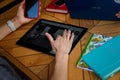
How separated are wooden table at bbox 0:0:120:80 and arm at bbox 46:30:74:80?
0.02 metres

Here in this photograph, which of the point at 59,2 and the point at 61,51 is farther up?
the point at 59,2

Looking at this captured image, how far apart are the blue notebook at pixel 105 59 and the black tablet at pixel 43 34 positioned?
0.13 meters

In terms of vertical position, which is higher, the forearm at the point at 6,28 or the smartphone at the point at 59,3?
the smartphone at the point at 59,3

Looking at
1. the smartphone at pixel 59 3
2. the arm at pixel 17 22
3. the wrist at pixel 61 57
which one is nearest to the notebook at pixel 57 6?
the smartphone at pixel 59 3

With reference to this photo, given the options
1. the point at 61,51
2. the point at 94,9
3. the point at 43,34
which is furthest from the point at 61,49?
the point at 94,9

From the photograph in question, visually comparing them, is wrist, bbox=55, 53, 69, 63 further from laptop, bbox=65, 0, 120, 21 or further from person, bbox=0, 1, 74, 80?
laptop, bbox=65, 0, 120, 21

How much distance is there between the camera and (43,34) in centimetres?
101

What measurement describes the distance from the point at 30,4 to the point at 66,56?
0.35 meters

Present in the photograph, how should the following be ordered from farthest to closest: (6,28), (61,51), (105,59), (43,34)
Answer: (6,28)
(43,34)
(61,51)
(105,59)

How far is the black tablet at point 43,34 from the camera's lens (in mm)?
959

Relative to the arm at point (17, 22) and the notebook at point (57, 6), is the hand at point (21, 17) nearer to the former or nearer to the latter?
the arm at point (17, 22)

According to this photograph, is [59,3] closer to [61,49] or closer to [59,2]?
[59,2]

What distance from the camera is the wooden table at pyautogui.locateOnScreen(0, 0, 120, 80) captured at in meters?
0.84

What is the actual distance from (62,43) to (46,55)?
0.28 feet
